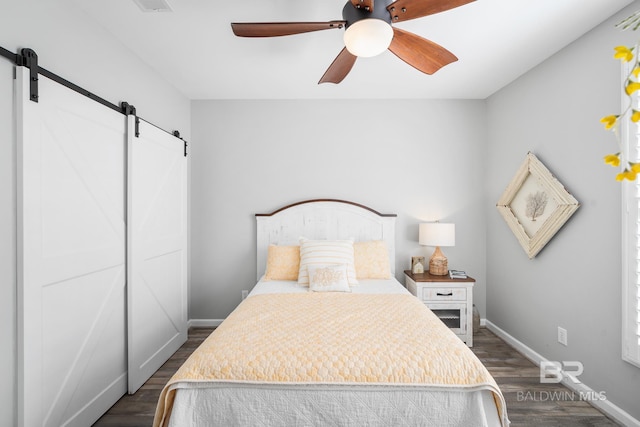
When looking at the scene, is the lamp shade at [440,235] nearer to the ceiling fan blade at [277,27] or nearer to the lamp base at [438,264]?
the lamp base at [438,264]

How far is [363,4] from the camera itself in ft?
5.25

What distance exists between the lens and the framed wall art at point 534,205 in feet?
8.36

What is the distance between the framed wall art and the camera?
8.36ft

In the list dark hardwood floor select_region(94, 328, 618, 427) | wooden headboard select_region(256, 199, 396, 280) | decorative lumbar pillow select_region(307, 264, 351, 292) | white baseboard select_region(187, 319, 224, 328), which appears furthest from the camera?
white baseboard select_region(187, 319, 224, 328)

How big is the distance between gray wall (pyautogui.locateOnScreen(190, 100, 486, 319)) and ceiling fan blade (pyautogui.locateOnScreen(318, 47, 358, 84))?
Answer: 1357 millimetres

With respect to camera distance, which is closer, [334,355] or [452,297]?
[334,355]

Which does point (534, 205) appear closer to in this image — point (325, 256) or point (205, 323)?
point (325, 256)

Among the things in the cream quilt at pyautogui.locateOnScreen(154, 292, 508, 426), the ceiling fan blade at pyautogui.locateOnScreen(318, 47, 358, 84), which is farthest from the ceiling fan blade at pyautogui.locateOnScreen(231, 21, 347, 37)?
the cream quilt at pyautogui.locateOnScreen(154, 292, 508, 426)

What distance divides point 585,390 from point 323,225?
8.20 ft

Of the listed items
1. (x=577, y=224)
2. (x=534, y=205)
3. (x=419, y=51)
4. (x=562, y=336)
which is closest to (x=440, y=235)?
(x=534, y=205)

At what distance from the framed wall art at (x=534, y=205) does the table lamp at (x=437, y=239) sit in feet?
1.82

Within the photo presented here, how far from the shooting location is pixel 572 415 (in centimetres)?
215

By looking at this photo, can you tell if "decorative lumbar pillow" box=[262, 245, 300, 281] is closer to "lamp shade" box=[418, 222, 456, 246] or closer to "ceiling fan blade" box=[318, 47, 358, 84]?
"lamp shade" box=[418, 222, 456, 246]

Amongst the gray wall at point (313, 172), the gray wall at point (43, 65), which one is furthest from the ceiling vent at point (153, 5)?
the gray wall at point (313, 172)
